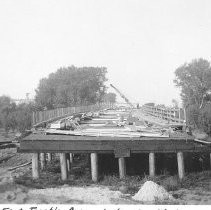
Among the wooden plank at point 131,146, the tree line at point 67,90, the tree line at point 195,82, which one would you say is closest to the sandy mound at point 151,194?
the wooden plank at point 131,146

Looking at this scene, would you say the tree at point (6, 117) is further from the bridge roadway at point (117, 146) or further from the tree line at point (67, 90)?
the bridge roadway at point (117, 146)

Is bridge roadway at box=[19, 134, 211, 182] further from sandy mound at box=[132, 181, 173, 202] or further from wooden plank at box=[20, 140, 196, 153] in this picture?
sandy mound at box=[132, 181, 173, 202]

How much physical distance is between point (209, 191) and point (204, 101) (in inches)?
1626

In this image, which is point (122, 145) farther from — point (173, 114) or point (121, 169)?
point (173, 114)

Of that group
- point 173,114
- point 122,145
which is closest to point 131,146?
point 122,145

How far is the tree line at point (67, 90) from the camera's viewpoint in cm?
6781

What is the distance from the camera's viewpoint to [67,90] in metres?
70.1

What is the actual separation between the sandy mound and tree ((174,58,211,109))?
41234 mm

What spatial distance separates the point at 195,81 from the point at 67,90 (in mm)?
25928

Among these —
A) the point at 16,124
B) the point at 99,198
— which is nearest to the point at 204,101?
the point at 16,124

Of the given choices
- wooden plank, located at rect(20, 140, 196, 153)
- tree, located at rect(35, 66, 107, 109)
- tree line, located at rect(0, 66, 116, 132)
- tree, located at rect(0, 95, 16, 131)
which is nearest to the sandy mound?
wooden plank, located at rect(20, 140, 196, 153)

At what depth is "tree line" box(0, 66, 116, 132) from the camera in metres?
67.8

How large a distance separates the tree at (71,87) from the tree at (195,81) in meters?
20.5

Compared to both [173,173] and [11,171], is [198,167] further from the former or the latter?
[11,171]
